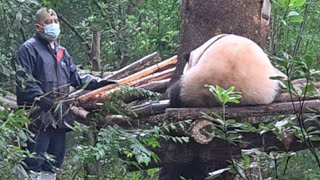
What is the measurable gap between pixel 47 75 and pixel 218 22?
1.61m

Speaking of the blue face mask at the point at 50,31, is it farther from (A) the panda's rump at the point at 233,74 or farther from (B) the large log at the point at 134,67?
(A) the panda's rump at the point at 233,74

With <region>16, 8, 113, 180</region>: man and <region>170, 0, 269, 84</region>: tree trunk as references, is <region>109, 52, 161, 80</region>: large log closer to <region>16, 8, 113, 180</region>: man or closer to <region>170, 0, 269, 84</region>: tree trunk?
<region>16, 8, 113, 180</region>: man

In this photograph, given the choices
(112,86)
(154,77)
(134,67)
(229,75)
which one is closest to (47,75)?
(112,86)

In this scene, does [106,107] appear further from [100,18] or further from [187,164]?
[100,18]

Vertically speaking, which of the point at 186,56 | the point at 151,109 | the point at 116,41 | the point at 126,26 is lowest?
the point at 116,41

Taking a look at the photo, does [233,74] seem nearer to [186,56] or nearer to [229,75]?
[229,75]

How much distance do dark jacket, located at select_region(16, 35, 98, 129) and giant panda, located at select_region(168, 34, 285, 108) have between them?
3.53 feet

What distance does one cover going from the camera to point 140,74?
570 centimetres

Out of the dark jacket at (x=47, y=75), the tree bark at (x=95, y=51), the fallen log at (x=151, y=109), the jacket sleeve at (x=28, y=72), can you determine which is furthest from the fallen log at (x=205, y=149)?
the tree bark at (x=95, y=51)

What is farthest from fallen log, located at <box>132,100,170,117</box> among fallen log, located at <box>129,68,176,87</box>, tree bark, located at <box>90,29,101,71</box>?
tree bark, located at <box>90,29,101,71</box>

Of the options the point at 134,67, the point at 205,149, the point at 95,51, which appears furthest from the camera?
the point at 95,51

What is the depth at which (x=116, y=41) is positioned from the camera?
903 cm

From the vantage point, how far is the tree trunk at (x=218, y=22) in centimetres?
516

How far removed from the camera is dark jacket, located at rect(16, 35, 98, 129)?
544cm
